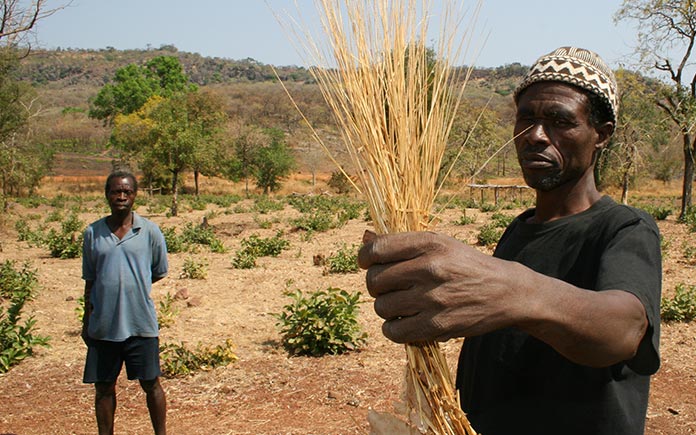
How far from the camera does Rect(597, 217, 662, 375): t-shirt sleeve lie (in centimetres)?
102

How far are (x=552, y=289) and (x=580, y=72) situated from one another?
26.0 inches

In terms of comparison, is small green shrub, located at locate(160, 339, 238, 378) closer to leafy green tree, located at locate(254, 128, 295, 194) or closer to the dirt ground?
the dirt ground

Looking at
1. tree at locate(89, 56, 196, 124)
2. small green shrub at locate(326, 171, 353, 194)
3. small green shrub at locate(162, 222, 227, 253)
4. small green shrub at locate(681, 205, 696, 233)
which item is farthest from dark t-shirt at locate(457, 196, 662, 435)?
tree at locate(89, 56, 196, 124)

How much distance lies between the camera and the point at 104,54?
153500 mm

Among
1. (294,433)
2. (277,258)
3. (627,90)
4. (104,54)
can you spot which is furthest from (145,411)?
(104,54)

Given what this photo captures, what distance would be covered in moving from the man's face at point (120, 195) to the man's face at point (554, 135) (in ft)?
9.93

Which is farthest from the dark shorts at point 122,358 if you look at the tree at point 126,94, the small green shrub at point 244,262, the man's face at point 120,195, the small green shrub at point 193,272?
the tree at point 126,94

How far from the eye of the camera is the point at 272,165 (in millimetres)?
41031

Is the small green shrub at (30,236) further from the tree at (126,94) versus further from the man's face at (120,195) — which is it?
the tree at (126,94)

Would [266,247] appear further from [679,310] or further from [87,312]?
[87,312]

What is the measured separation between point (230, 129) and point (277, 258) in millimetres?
42672

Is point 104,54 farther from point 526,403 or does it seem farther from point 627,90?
point 526,403

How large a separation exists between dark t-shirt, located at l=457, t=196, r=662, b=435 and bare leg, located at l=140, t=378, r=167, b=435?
275cm

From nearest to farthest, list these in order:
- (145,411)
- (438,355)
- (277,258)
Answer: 1. (438,355)
2. (145,411)
3. (277,258)
